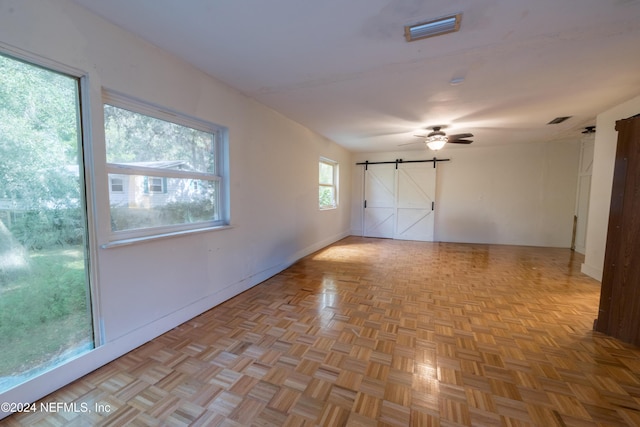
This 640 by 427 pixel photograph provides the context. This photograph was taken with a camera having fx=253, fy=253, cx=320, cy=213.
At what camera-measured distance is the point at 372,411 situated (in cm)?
141

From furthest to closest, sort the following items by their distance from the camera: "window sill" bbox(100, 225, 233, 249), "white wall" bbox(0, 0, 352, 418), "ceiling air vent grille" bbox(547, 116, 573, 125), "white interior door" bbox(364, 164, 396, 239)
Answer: "white interior door" bbox(364, 164, 396, 239)
"ceiling air vent grille" bbox(547, 116, 573, 125)
"window sill" bbox(100, 225, 233, 249)
"white wall" bbox(0, 0, 352, 418)

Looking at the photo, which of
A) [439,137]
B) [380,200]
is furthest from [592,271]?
[380,200]

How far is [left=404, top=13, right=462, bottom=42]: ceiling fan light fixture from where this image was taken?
1.71 metres

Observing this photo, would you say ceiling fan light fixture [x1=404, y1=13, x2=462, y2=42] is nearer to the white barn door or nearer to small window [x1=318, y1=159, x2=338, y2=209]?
small window [x1=318, y1=159, x2=338, y2=209]

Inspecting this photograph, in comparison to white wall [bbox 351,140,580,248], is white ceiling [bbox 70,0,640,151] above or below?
above

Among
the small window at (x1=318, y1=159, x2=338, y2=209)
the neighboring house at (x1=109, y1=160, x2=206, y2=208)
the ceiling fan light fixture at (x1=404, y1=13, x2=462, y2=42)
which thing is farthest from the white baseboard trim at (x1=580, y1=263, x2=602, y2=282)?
the neighboring house at (x1=109, y1=160, x2=206, y2=208)

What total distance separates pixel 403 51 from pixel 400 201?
5.02 m

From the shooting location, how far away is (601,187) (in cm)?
353

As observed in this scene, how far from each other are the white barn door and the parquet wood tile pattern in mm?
3564

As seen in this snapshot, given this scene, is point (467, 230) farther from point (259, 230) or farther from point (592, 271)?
point (259, 230)

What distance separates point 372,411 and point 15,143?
2.51 metres

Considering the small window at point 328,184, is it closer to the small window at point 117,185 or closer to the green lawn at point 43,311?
the small window at point 117,185

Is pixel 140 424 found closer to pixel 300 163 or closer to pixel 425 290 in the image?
pixel 425 290

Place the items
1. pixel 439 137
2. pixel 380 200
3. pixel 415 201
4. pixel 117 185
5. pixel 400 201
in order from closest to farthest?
pixel 117 185
pixel 439 137
pixel 415 201
pixel 400 201
pixel 380 200
